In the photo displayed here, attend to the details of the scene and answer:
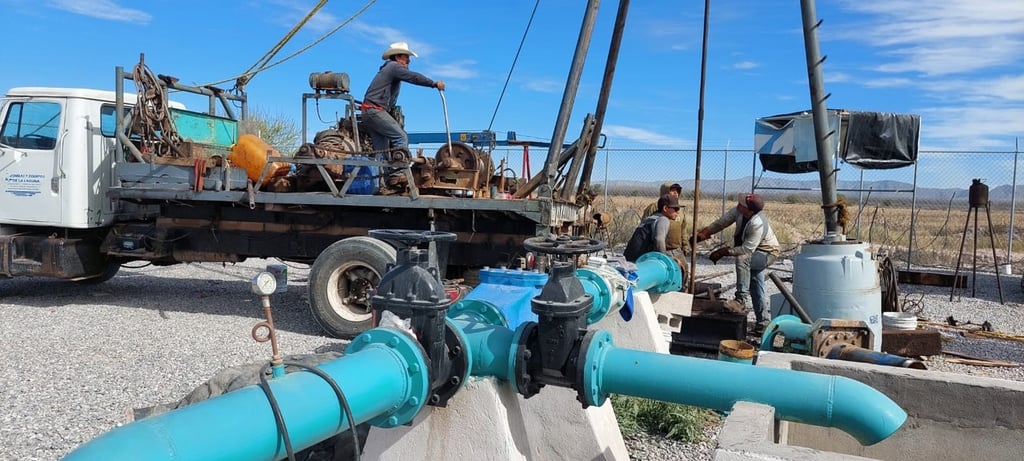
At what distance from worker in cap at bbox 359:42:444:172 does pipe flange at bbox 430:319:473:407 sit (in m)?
4.91

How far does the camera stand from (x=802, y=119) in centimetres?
975

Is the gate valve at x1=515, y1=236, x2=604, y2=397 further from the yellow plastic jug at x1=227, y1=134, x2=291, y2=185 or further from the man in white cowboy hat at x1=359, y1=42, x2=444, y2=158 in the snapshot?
the yellow plastic jug at x1=227, y1=134, x2=291, y2=185

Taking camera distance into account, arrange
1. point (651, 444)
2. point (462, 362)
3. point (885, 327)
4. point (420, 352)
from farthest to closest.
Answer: point (885, 327), point (651, 444), point (462, 362), point (420, 352)

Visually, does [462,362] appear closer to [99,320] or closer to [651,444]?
[651,444]

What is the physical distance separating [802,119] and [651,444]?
682 centimetres

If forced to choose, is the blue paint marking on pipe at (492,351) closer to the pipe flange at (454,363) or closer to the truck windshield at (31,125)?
the pipe flange at (454,363)

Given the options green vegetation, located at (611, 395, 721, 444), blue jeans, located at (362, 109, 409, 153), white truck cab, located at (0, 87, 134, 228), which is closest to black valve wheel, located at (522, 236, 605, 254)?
green vegetation, located at (611, 395, 721, 444)

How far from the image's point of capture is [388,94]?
24.7 feet

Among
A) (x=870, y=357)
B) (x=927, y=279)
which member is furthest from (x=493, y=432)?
(x=927, y=279)

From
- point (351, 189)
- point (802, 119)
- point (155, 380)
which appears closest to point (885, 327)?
point (802, 119)

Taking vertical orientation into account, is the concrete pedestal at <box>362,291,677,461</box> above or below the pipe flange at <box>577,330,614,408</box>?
below

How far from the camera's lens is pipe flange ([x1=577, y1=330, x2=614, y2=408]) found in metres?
2.53

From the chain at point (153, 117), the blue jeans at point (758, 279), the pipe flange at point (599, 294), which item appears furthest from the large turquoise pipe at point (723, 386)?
the chain at point (153, 117)

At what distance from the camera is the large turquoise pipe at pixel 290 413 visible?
65.9 inches
